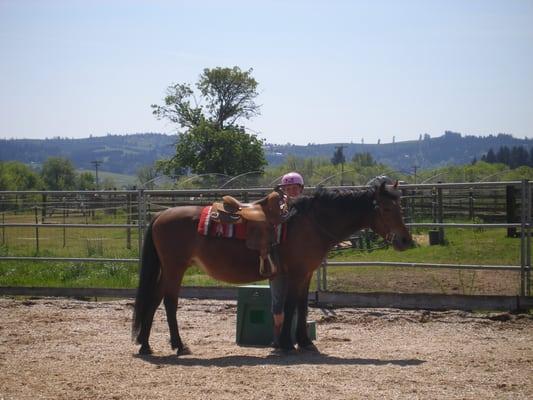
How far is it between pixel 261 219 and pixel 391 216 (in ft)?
Answer: 4.45

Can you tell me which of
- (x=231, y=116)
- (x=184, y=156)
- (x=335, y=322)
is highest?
(x=231, y=116)

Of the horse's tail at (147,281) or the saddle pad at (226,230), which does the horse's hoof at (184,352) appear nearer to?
the horse's tail at (147,281)

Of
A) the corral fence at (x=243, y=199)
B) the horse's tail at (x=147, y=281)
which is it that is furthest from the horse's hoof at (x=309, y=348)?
the corral fence at (x=243, y=199)

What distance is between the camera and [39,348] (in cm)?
702

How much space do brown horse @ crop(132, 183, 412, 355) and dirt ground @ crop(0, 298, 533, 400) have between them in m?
0.44

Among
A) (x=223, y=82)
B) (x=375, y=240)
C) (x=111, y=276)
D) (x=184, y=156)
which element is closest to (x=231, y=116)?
(x=223, y=82)

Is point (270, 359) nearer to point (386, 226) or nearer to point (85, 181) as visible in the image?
point (386, 226)

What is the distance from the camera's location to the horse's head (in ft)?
22.2

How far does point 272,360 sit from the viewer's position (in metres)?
6.36

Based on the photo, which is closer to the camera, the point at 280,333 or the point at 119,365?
the point at 119,365

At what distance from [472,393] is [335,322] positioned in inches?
146

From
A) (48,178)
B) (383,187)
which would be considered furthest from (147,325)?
(48,178)

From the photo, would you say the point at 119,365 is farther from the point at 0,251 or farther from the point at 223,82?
the point at 223,82

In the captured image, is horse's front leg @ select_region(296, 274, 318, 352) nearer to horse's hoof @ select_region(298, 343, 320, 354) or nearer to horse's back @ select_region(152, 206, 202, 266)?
horse's hoof @ select_region(298, 343, 320, 354)
